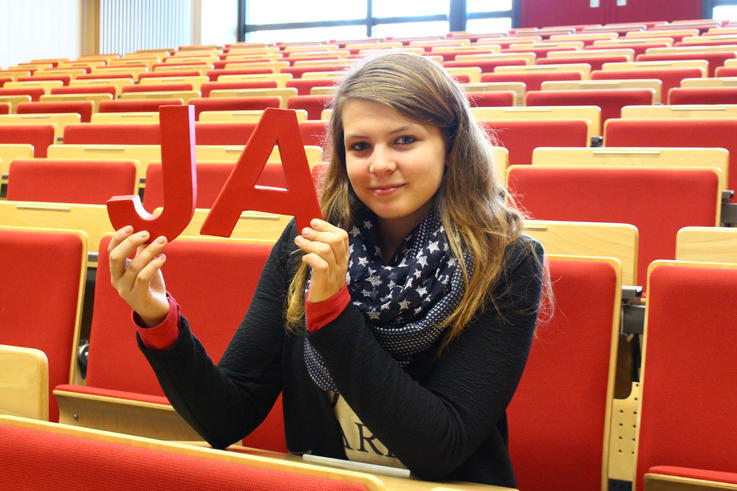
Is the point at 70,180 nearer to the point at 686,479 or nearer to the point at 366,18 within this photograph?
the point at 686,479

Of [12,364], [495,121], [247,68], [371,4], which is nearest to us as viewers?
[12,364]

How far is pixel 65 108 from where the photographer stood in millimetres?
1710

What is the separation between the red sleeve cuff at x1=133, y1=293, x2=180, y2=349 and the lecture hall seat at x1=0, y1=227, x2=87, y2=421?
Result: 249 mm

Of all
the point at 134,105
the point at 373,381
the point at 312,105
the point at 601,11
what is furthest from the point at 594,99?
the point at 601,11

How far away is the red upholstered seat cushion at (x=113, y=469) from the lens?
0.72ft

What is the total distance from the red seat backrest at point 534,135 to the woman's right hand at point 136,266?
2.40 ft

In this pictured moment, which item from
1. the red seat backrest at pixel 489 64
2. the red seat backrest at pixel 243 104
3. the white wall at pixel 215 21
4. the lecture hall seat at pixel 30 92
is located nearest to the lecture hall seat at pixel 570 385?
the red seat backrest at pixel 243 104

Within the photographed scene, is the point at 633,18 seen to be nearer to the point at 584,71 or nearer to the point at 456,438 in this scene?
the point at 584,71

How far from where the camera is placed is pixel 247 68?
7.66 ft

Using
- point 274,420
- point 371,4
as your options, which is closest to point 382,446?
point 274,420

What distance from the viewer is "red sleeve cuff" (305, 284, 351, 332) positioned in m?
0.36

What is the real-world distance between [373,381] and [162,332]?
0.11 meters

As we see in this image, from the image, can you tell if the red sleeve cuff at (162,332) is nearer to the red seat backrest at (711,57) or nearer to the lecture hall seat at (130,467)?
the lecture hall seat at (130,467)

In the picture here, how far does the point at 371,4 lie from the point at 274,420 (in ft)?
12.0
